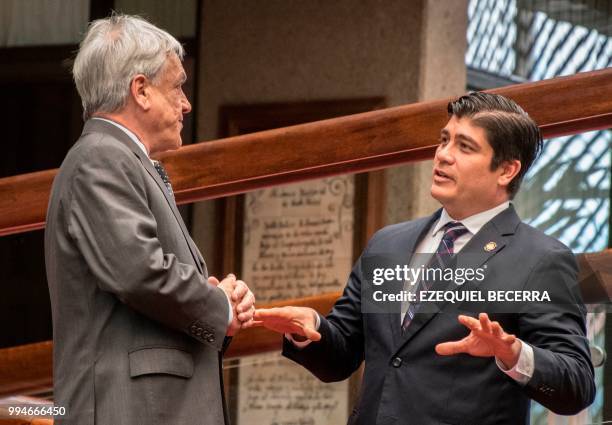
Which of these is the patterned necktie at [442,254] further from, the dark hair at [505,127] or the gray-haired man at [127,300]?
the gray-haired man at [127,300]

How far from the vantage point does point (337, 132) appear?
3119 mm

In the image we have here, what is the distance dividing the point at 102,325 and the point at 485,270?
0.79 metres

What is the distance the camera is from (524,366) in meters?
2.42

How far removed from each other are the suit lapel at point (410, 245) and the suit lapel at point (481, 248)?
1.0 inches

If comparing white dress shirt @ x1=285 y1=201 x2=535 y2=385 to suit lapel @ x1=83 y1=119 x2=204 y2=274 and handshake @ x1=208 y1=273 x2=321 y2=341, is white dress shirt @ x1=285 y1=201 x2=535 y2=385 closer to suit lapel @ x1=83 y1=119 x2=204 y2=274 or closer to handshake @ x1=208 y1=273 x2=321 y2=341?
handshake @ x1=208 y1=273 x2=321 y2=341

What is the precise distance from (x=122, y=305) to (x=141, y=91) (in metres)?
0.47

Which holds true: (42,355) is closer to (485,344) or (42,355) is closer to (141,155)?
(141,155)

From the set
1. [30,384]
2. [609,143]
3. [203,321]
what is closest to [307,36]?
[609,143]

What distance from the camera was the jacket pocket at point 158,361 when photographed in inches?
96.2

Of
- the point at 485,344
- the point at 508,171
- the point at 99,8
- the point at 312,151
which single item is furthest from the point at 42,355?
the point at 99,8

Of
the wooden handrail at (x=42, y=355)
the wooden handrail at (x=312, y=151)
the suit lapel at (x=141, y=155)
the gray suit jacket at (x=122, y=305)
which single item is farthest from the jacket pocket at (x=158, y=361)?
the wooden handrail at (x=42, y=355)

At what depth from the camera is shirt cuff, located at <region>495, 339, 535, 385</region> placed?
2418 millimetres

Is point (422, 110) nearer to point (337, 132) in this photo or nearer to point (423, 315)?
point (337, 132)

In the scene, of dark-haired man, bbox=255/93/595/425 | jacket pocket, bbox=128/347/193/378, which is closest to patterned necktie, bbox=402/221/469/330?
dark-haired man, bbox=255/93/595/425
